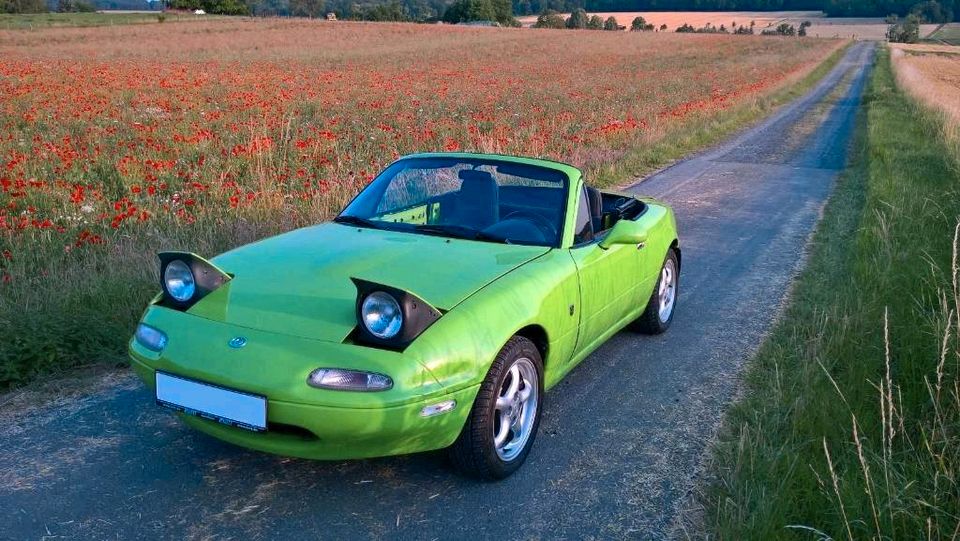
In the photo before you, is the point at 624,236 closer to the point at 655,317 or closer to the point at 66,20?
the point at 655,317

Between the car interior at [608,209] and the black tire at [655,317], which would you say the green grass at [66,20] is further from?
the black tire at [655,317]

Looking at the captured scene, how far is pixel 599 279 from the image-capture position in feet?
13.9

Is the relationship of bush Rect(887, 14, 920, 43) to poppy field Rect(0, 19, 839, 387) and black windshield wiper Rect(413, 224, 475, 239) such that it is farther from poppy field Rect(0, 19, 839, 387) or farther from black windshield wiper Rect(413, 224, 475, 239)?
black windshield wiper Rect(413, 224, 475, 239)

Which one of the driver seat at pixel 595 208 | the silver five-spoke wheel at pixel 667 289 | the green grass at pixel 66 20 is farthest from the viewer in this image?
the green grass at pixel 66 20

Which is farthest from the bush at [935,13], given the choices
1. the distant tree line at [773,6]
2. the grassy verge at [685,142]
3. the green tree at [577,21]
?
the grassy verge at [685,142]

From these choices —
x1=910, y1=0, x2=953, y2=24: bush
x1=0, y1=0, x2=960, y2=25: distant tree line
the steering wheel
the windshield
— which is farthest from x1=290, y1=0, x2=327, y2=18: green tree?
the steering wheel

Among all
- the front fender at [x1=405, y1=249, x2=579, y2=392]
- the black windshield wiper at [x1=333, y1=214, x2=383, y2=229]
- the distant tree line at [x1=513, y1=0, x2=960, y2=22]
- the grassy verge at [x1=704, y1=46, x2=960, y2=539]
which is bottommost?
the grassy verge at [x1=704, y1=46, x2=960, y2=539]

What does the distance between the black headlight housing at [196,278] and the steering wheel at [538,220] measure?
159 cm

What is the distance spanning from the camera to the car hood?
3182 mm

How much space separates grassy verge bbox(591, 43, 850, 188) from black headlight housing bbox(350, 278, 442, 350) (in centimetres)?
817

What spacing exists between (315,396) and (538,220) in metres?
1.86

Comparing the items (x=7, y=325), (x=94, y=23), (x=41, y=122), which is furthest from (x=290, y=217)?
(x=94, y=23)

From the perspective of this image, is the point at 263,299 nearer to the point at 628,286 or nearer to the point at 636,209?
the point at 628,286

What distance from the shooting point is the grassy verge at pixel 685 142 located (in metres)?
11.8
